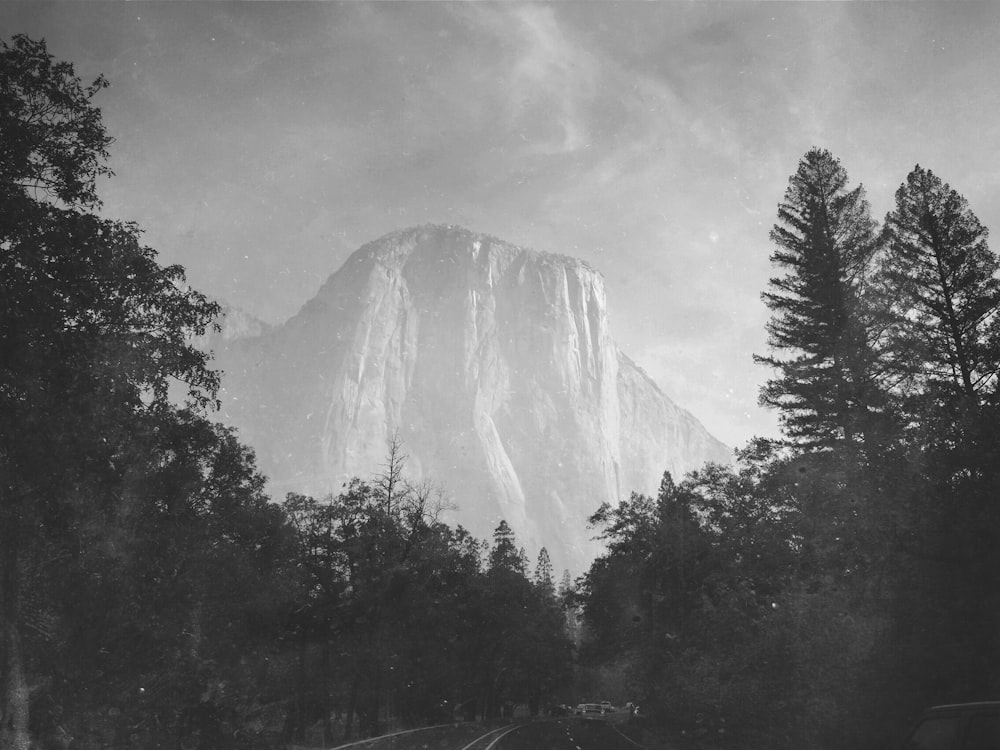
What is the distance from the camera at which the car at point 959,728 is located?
235 inches

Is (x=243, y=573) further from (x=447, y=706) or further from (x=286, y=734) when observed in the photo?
(x=447, y=706)

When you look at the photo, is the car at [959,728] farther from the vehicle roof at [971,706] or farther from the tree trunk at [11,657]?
the tree trunk at [11,657]

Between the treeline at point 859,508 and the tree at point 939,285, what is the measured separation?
48mm

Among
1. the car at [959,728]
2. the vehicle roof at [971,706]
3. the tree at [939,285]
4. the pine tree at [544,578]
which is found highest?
the tree at [939,285]

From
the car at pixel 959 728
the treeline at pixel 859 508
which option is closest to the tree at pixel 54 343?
the car at pixel 959 728

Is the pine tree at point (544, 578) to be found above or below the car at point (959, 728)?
above

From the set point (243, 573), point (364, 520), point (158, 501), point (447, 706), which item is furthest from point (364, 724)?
point (158, 501)

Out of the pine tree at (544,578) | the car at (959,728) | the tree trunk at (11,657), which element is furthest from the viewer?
the pine tree at (544,578)

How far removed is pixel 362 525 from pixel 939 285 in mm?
27222

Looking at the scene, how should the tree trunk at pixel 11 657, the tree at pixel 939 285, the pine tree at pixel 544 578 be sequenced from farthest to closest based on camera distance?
the pine tree at pixel 544 578 → the tree at pixel 939 285 → the tree trunk at pixel 11 657

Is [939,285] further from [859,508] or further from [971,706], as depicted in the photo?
[971,706]

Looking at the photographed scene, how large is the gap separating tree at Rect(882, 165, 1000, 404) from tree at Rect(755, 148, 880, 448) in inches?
84.2

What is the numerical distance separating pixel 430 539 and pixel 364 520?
3.85m

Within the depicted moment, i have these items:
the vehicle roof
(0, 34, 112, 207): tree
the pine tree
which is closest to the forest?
(0, 34, 112, 207): tree
